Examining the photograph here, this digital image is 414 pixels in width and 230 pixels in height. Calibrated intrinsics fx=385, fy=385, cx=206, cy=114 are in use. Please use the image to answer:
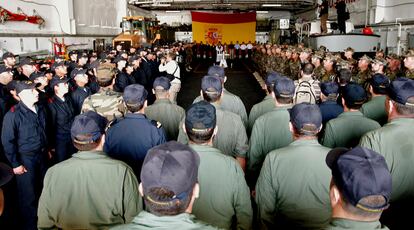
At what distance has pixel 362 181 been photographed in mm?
1515

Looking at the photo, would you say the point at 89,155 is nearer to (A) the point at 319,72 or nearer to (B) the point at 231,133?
(B) the point at 231,133

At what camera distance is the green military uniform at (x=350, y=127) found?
3.56m

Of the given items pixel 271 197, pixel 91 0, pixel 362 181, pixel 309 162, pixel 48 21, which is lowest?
pixel 271 197

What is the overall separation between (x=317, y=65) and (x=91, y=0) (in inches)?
622

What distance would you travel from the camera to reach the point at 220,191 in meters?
2.46

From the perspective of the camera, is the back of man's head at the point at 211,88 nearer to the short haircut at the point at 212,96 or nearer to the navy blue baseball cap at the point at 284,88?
the short haircut at the point at 212,96

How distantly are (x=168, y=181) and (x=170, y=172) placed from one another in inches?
1.4

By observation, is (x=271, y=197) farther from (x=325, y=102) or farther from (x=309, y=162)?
(x=325, y=102)

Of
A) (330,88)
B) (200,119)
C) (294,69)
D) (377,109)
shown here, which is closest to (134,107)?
(200,119)

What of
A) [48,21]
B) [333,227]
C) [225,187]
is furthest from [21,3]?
[333,227]

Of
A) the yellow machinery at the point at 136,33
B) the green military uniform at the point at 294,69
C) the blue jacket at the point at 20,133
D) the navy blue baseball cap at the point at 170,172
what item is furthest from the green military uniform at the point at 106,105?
the yellow machinery at the point at 136,33

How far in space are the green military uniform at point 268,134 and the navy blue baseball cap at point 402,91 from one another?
96cm

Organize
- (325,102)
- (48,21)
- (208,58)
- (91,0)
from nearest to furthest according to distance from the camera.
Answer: (325,102)
(48,21)
(91,0)
(208,58)

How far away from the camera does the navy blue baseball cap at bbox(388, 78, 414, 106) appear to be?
9.57 feet
